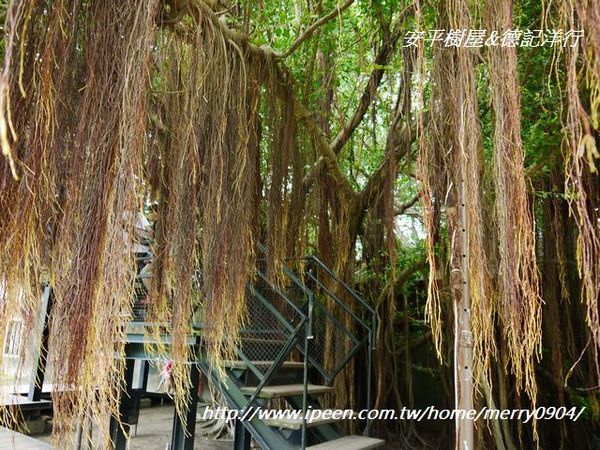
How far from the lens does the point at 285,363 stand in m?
3.26

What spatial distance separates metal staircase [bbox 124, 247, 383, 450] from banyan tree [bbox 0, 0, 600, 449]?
1.34 ft

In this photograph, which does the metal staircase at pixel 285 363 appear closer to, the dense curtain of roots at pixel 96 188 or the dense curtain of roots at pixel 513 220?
the dense curtain of roots at pixel 96 188

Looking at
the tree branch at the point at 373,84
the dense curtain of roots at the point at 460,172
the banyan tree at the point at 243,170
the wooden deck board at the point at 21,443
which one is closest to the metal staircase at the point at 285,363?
the banyan tree at the point at 243,170

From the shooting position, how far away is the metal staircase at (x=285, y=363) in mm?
2625

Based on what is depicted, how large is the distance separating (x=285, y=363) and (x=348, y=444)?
2.42 ft

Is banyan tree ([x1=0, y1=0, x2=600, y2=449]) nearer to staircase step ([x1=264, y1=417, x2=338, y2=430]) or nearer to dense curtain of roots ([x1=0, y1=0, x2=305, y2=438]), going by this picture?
dense curtain of roots ([x1=0, y1=0, x2=305, y2=438])

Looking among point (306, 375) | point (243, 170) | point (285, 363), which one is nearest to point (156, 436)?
point (285, 363)

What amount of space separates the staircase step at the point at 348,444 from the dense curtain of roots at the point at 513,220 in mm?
1655

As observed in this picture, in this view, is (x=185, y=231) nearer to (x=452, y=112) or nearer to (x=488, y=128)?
(x=452, y=112)

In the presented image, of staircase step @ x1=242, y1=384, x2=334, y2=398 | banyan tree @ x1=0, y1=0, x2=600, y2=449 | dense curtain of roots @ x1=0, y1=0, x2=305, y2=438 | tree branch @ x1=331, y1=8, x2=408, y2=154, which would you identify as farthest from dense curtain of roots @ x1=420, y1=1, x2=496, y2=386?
tree branch @ x1=331, y1=8, x2=408, y2=154

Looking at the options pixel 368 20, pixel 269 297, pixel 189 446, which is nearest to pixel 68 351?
pixel 189 446

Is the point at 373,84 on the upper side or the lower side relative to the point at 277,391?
upper

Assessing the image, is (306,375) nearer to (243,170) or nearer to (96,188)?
(243,170)

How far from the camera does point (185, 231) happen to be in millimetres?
1854
